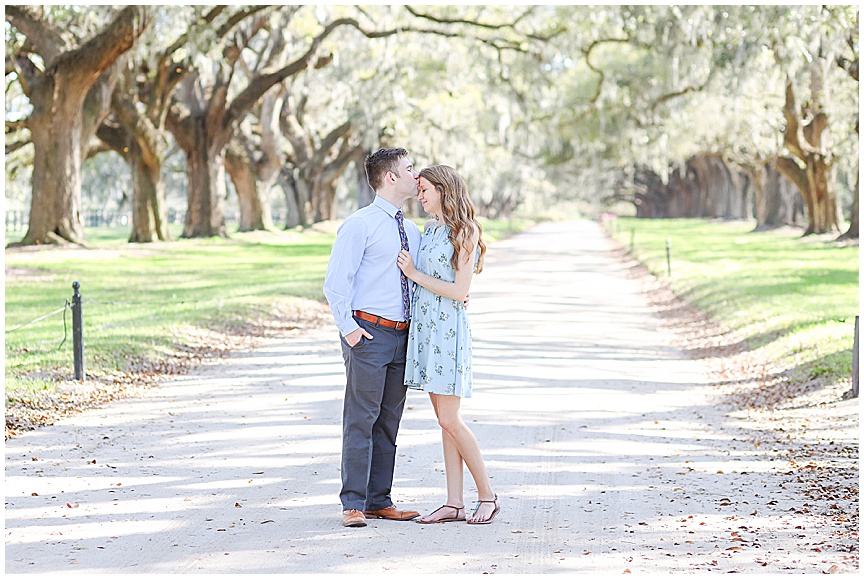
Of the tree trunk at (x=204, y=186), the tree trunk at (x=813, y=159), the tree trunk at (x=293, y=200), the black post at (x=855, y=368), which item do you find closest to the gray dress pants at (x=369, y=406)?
the black post at (x=855, y=368)

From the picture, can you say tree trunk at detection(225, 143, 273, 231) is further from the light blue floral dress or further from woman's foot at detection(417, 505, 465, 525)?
woman's foot at detection(417, 505, 465, 525)

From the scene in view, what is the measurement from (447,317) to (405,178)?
75 cm

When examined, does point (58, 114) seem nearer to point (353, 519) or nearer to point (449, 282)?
point (449, 282)

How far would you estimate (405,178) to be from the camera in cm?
600

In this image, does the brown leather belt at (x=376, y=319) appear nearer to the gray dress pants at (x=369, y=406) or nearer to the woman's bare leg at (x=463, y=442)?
the gray dress pants at (x=369, y=406)

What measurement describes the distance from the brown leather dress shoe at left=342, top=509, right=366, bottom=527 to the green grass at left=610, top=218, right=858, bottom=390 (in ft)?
19.2

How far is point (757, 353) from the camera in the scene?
12891 millimetres

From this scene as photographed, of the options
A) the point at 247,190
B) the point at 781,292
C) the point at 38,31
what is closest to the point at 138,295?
the point at 38,31

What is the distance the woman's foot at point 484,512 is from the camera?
19.8 ft

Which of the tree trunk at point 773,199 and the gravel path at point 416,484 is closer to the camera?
the gravel path at point 416,484

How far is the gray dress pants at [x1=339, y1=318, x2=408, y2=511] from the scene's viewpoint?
6.00 meters

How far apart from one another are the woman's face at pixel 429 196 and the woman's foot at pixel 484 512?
1.55 m

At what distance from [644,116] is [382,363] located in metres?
28.7

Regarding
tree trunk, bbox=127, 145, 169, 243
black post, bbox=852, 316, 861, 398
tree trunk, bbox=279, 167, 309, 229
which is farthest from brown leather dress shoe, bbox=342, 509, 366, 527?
tree trunk, bbox=279, 167, 309, 229
